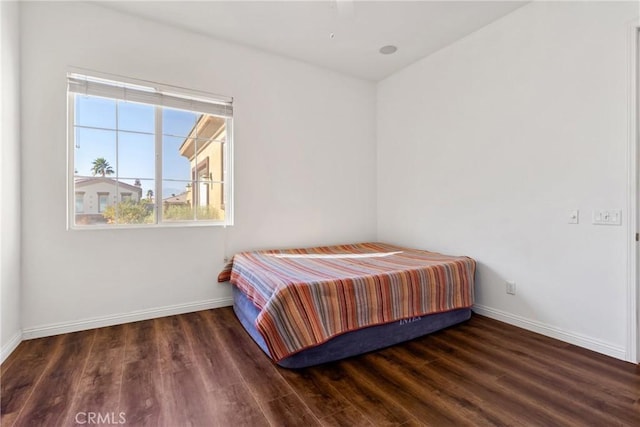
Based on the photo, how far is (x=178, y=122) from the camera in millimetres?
3080

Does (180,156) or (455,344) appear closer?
(455,344)

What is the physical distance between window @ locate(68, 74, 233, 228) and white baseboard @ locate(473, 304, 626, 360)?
2814 millimetres

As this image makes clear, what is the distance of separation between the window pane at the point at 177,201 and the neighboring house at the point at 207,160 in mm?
20

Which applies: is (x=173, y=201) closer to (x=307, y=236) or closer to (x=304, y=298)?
(x=307, y=236)

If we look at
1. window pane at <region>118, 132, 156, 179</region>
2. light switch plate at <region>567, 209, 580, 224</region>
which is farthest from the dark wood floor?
window pane at <region>118, 132, 156, 179</region>

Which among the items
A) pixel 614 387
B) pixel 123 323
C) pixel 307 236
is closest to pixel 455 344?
pixel 614 387

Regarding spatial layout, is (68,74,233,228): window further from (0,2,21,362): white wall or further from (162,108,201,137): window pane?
(0,2,21,362): white wall

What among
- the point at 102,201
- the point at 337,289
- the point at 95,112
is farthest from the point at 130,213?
the point at 337,289

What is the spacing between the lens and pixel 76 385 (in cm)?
179

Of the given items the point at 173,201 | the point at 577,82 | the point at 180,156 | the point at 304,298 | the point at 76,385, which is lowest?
the point at 76,385

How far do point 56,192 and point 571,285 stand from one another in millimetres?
4275

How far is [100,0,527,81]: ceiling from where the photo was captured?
8.57ft

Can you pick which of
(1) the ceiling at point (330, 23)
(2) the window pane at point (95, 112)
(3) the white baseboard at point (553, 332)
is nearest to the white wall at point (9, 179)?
(2) the window pane at point (95, 112)

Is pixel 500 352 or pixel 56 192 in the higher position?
pixel 56 192
